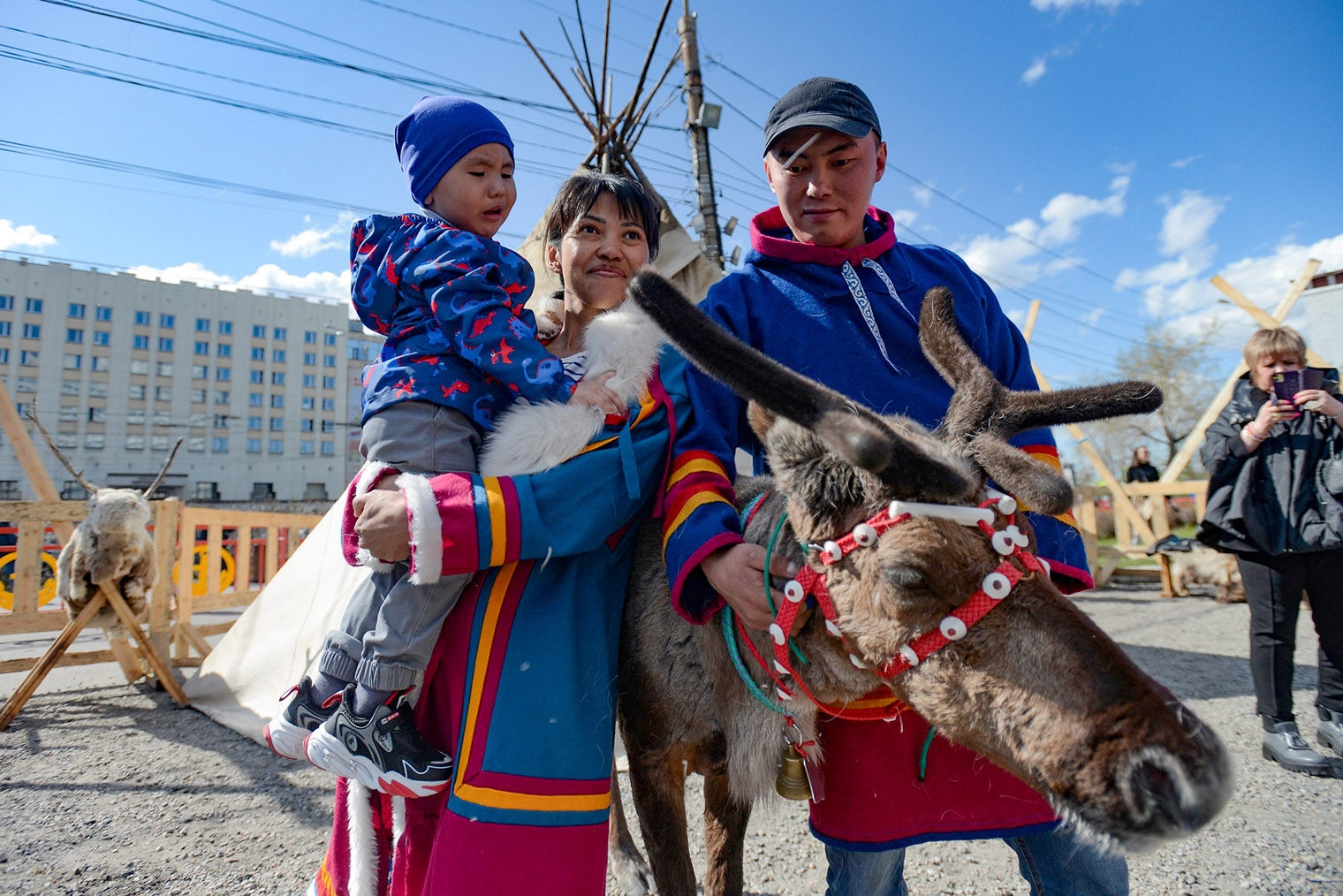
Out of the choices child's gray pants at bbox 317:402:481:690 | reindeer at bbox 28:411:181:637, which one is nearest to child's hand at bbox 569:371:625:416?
child's gray pants at bbox 317:402:481:690

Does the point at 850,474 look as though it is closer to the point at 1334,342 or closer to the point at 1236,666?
the point at 1236,666

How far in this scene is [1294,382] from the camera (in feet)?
13.4

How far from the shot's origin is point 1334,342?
20.6m

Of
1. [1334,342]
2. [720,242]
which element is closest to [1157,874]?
[720,242]

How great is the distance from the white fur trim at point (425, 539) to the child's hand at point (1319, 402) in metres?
5.10

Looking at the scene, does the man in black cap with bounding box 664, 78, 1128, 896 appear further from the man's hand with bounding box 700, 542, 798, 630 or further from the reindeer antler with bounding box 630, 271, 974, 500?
the reindeer antler with bounding box 630, 271, 974, 500

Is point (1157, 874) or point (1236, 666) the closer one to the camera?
point (1157, 874)

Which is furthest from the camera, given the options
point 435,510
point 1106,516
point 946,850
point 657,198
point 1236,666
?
point 1106,516

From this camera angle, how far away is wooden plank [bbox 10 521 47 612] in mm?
5738

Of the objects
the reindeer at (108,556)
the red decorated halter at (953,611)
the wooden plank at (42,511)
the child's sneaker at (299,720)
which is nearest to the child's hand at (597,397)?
the red decorated halter at (953,611)

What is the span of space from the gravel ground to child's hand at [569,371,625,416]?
1.25 metres

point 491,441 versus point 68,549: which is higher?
point 491,441

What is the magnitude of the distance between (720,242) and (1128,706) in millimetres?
11687

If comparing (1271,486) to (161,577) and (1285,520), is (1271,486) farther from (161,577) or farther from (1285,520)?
(161,577)
